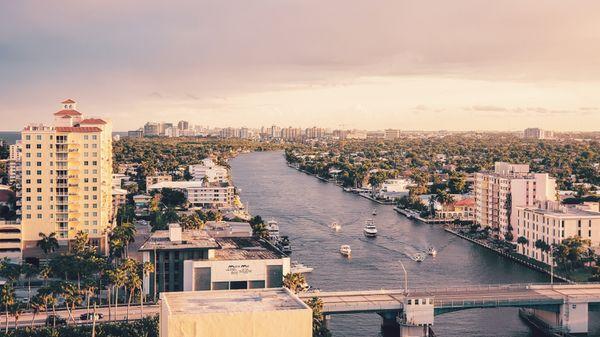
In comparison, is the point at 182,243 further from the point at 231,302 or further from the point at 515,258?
the point at 515,258

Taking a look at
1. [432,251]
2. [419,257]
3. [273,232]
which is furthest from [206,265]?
[273,232]

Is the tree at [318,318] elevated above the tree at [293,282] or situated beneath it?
situated beneath

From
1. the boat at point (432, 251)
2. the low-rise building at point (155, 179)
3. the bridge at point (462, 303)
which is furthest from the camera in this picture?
the low-rise building at point (155, 179)

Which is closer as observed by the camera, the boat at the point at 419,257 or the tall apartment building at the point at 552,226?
the tall apartment building at the point at 552,226

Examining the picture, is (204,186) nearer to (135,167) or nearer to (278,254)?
(135,167)

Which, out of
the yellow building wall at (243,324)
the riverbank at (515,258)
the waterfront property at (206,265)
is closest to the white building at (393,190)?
the riverbank at (515,258)

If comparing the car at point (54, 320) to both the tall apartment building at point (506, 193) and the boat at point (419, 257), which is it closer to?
the boat at point (419, 257)
